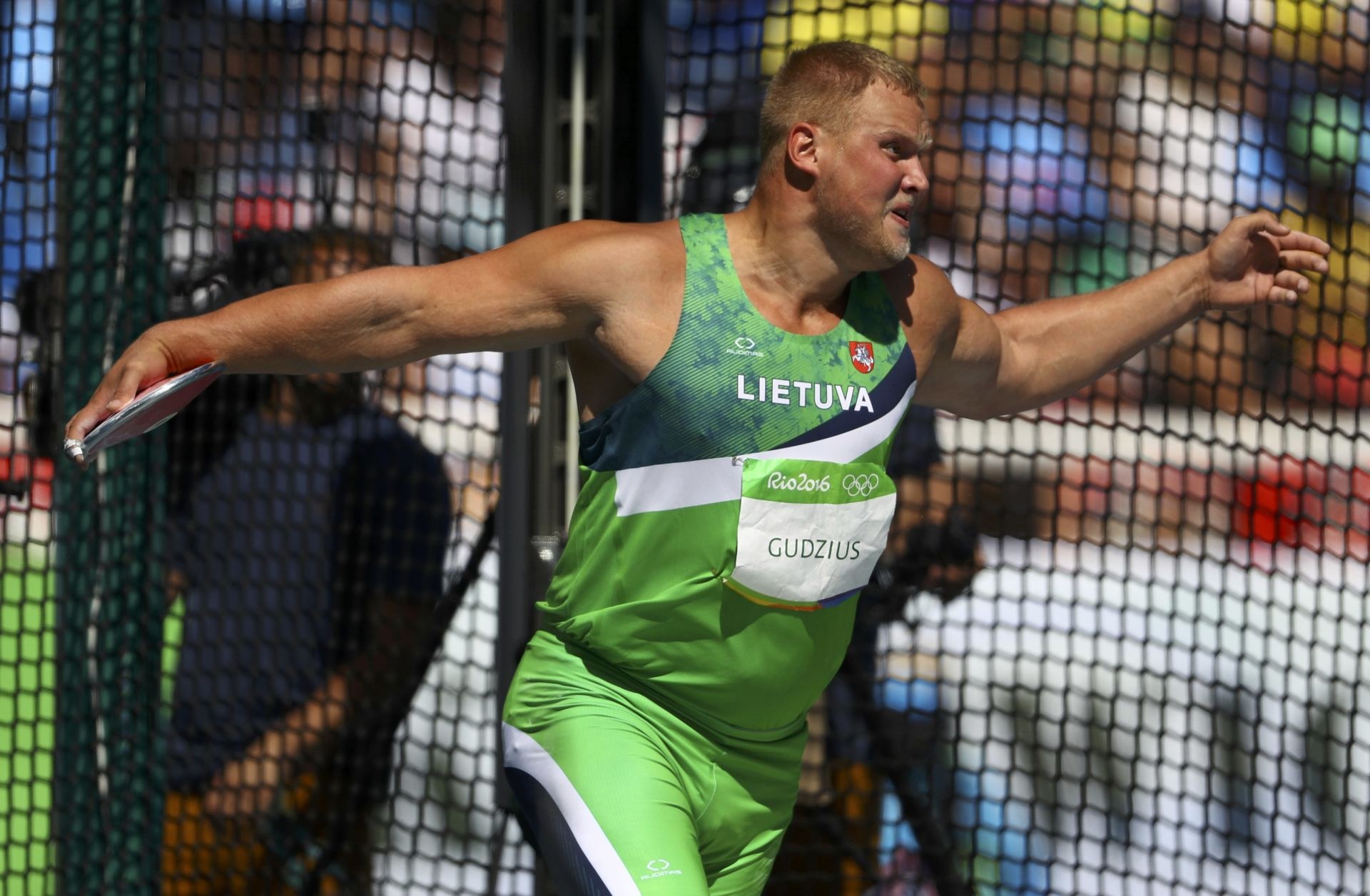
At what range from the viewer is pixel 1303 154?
165 inches

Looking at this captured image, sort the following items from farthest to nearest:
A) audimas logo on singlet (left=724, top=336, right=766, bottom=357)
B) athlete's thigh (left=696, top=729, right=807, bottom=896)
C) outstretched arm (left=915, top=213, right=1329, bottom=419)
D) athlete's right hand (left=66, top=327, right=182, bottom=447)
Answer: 1. outstretched arm (left=915, top=213, right=1329, bottom=419)
2. athlete's thigh (left=696, top=729, right=807, bottom=896)
3. audimas logo on singlet (left=724, top=336, right=766, bottom=357)
4. athlete's right hand (left=66, top=327, right=182, bottom=447)

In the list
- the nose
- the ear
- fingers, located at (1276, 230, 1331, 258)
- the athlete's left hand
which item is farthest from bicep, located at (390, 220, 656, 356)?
fingers, located at (1276, 230, 1331, 258)

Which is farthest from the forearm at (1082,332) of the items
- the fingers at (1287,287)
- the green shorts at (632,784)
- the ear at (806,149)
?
the green shorts at (632,784)

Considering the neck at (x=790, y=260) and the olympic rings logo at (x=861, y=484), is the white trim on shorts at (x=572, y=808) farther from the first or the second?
the neck at (x=790, y=260)

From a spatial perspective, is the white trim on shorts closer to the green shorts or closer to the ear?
the green shorts

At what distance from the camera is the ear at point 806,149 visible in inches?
88.4

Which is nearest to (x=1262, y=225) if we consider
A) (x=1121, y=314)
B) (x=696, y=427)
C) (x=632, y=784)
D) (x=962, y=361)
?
(x=1121, y=314)

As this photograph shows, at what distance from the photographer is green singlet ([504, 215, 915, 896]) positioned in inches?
84.7

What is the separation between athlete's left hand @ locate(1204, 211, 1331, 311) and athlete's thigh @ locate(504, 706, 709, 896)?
141 centimetres

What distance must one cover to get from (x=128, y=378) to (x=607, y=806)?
962mm

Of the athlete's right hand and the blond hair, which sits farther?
the blond hair

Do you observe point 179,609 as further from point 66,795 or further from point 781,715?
point 781,715

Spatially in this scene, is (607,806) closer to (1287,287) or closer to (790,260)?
(790,260)

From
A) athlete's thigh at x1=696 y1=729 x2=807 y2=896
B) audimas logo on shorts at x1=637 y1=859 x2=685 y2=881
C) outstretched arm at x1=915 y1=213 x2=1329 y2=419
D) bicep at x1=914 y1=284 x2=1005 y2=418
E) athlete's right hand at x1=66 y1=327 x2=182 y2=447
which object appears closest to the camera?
athlete's right hand at x1=66 y1=327 x2=182 y2=447
